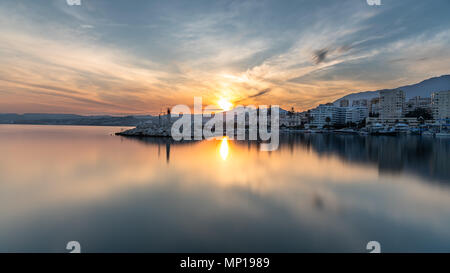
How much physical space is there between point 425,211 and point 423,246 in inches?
101

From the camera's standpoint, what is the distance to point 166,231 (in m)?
4.69

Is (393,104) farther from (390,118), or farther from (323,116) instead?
(323,116)

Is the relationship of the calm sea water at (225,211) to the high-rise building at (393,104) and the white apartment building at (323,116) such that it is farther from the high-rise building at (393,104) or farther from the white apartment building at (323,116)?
the high-rise building at (393,104)

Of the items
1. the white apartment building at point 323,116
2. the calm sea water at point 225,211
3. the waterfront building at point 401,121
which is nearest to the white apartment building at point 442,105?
the waterfront building at point 401,121

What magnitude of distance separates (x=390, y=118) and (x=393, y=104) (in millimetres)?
7636

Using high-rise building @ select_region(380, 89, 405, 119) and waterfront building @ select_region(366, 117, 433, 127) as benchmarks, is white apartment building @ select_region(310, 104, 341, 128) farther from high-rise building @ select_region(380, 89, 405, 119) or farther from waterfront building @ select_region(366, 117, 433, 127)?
high-rise building @ select_region(380, 89, 405, 119)

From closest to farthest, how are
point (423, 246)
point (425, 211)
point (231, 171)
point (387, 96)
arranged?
point (423, 246) < point (425, 211) < point (231, 171) < point (387, 96)

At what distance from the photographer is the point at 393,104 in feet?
243

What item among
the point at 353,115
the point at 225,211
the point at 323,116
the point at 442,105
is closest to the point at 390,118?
the point at 442,105

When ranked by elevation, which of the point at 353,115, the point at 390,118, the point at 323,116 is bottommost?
the point at 390,118

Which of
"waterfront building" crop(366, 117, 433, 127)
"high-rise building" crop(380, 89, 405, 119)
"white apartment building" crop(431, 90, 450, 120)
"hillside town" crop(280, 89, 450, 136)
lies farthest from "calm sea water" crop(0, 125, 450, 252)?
"high-rise building" crop(380, 89, 405, 119)
